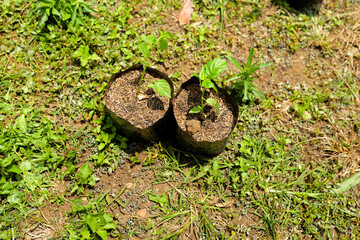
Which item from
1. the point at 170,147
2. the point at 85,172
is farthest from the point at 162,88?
the point at 85,172

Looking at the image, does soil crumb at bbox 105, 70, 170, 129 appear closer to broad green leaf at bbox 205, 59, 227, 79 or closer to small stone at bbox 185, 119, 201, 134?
small stone at bbox 185, 119, 201, 134

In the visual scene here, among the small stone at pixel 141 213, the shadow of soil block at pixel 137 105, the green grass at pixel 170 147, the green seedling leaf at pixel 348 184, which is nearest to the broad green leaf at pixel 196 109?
the shadow of soil block at pixel 137 105

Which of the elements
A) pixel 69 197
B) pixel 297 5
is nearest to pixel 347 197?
pixel 297 5

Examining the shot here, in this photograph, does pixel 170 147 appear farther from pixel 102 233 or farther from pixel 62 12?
pixel 62 12

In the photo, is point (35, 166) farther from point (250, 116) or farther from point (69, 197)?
point (250, 116)

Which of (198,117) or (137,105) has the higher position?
(137,105)
